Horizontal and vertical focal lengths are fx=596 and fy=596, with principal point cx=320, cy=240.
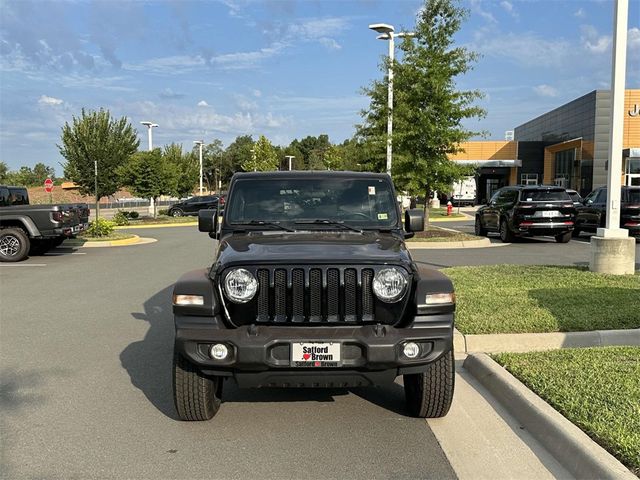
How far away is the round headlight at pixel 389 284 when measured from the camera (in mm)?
4043

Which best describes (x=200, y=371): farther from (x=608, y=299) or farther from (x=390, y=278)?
(x=608, y=299)

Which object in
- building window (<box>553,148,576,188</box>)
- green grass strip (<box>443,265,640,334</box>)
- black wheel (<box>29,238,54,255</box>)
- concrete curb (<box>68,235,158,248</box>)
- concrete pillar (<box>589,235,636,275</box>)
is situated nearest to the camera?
green grass strip (<box>443,265,640,334</box>)

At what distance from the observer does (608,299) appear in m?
7.53

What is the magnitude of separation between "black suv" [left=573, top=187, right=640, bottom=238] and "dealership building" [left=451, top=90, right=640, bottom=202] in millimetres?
22412

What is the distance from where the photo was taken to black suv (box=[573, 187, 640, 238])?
17.2 meters


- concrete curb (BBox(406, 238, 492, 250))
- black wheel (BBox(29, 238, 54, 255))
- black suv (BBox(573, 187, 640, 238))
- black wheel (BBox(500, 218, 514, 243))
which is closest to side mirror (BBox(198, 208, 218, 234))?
concrete curb (BBox(406, 238, 492, 250))

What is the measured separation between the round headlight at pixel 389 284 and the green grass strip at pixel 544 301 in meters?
2.50

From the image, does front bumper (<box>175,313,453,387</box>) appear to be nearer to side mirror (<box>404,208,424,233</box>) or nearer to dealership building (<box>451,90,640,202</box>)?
side mirror (<box>404,208,424,233</box>)

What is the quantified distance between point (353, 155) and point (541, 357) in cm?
3203

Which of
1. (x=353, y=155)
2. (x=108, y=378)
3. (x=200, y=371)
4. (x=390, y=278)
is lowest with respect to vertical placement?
(x=108, y=378)

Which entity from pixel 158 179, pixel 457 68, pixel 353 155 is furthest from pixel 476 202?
pixel 457 68

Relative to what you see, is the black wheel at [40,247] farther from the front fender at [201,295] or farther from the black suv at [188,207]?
the black suv at [188,207]

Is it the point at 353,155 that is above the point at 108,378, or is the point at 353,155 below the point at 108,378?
above

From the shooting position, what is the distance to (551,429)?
3902 mm
